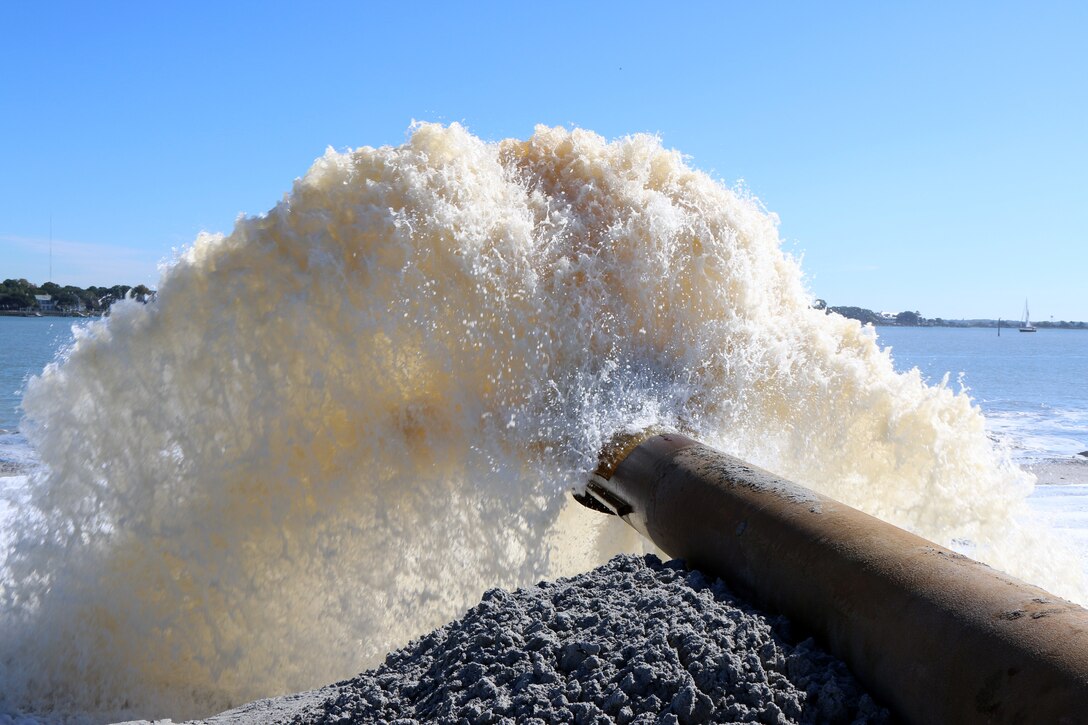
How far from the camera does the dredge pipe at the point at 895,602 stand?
2.23 m

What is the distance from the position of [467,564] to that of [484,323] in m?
1.64

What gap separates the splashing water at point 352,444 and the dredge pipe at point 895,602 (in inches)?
77.3

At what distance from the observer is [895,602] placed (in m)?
2.68

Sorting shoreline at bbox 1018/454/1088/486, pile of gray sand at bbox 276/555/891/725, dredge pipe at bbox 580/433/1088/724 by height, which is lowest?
shoreline at bbox 1018/454/1088/486

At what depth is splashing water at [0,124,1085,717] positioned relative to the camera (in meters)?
5.68

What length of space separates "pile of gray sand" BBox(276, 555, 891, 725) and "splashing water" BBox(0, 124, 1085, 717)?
2.29 meters

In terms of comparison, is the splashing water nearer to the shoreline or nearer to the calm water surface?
the calm water surface

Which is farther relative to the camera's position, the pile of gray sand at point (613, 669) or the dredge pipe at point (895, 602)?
the pile of gray sand at point (613, 669)

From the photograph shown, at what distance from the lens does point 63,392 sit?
227 inches

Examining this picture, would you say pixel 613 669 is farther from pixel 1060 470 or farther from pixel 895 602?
pixel 1060 470

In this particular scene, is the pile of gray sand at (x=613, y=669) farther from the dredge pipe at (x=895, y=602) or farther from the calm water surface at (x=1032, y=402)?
the calm water surface at (x=1032, y=402)

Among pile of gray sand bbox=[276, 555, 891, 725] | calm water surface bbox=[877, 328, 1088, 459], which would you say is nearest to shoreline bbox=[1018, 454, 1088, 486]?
calm water surface bbox=[877, 328, 1088, 459]

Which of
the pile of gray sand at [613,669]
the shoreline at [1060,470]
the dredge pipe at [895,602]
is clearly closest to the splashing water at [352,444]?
the dredge pipe at [895,602]

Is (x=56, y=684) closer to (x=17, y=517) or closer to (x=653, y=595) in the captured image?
(x=17, y=517)
